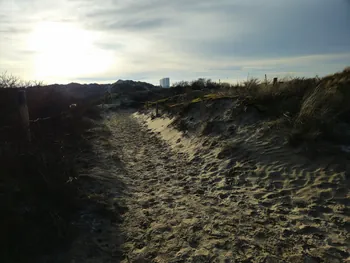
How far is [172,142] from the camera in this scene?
38.8 feet

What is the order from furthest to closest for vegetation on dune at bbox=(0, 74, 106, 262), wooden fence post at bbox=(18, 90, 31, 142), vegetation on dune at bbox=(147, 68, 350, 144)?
vegetation on dune at bbox=(147, 68, 350, 144) < wooden fence post at bbox=(18, 90, 31, 142) < vegetation on dune at bbox=(0, 74, 106, 262)

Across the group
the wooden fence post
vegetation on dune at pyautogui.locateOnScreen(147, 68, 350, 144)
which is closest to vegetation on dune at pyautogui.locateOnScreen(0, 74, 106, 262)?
the wooden fence post

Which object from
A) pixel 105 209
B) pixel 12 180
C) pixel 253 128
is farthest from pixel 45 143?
pixel 253 128

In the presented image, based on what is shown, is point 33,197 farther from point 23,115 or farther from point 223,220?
point 223,220

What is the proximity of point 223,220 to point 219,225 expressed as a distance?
19cm

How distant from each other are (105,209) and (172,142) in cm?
689

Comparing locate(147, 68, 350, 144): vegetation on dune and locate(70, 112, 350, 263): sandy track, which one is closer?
locate(70, 112, 350, 263): sandy track

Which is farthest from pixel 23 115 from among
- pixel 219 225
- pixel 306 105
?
pixel 306 105

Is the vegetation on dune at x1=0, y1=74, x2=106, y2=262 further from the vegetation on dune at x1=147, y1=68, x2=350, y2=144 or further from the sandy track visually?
the vegetation on dune at x1=147, y1=68, x2=350, y2=144

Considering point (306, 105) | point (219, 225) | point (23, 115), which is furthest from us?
point (306, 105)

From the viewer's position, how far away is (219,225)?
4.49 m

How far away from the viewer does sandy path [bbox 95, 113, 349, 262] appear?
369 cm

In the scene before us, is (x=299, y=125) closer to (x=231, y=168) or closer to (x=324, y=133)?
(x=324, y=133)

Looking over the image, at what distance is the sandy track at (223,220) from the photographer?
3721 millimetres
